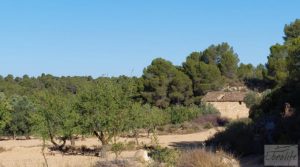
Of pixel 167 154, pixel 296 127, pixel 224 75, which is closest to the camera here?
pixel 167 154

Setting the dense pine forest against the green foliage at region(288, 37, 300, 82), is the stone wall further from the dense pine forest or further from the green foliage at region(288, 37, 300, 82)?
the green foliage at region(288, 37, 300, 82)

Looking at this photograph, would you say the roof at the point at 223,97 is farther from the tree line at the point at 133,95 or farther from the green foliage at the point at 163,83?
the green foliage at the point at 163,83

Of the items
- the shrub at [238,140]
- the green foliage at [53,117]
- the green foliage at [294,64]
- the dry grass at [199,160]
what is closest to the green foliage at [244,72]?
the green foliage at [53,117]

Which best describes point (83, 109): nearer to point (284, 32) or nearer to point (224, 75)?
point (284, 32)

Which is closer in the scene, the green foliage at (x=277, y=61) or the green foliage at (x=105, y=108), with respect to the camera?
the green foliage at (x=105, y=108)

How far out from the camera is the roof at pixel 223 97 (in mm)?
67312

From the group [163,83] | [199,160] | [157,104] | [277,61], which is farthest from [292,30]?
[199,160]

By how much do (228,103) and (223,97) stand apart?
1.02m

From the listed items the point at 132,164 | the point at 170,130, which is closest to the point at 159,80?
the point at 170,130

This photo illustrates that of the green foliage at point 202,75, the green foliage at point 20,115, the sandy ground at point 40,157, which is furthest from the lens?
the green foliage at point 202,75

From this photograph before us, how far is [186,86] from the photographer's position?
64875 mm

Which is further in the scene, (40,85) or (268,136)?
(40,85)

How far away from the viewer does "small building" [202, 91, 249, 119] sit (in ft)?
221

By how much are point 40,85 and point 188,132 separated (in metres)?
53.9
